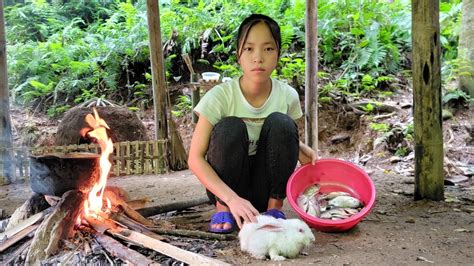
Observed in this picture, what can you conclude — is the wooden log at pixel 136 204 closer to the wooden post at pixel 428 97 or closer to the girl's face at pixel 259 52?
the girl's face at pixel 259 52

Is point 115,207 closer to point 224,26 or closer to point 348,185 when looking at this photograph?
point 348,185

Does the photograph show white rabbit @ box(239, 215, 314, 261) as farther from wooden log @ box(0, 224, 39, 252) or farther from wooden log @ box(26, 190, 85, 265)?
wooden log @ box(0, 224, 39, 252)

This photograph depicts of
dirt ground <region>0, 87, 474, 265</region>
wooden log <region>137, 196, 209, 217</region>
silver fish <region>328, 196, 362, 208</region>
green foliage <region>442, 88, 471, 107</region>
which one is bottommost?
dirt ground <region>0, 87, 474, 265</region>

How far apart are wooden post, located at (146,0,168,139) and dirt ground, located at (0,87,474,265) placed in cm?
66

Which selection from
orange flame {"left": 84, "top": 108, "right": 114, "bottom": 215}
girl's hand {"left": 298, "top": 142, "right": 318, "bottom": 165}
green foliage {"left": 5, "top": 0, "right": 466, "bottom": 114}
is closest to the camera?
orange flame {"left": 84, "top": 108, "right": 114, "bottom": 215}

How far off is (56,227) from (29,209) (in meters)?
0.45

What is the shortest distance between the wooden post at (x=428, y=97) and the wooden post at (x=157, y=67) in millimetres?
2984

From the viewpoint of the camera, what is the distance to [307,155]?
256 centimetres

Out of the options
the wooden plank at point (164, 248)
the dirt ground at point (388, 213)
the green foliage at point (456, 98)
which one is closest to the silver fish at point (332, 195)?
the dirt ground at point (388, 213)

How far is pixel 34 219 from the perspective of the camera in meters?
2.22

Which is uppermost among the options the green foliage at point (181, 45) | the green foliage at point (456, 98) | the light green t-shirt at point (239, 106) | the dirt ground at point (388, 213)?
the green foliage at point (181, 45)

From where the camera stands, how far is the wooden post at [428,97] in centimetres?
305

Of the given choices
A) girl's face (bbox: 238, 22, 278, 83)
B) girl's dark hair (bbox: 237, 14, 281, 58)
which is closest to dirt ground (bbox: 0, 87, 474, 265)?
girl's face (bbox: 238, 22, 278, 83)

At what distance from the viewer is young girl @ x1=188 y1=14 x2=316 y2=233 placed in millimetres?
2266
